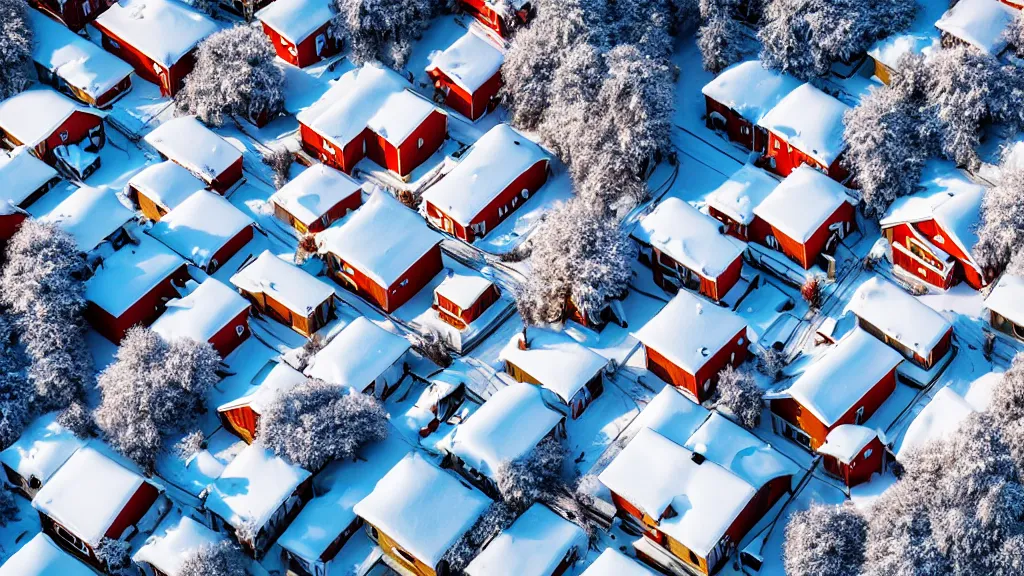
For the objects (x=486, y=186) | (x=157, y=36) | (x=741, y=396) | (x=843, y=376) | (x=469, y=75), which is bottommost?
(x=741, y=396)

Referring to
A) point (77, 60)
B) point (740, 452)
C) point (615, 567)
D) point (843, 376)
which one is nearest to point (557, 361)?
point (740, 452)

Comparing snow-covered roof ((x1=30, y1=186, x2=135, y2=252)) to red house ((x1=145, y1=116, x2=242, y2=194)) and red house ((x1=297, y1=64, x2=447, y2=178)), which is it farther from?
red house ((x1=297, y1=64, x2=447, y2=178))

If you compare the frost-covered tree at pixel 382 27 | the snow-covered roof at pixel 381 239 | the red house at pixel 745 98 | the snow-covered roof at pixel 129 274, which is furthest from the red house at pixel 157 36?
the red house at pixel 745 98

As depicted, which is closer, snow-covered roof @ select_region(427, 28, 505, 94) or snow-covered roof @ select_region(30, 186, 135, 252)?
Result: snow-covered roof @ select_region(30, 186, 135, 252)

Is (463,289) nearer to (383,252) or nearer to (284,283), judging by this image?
(383,252)

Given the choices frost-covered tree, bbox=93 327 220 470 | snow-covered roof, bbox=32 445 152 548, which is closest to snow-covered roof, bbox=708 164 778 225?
frost-covered tree, bbox=93 327 220 470

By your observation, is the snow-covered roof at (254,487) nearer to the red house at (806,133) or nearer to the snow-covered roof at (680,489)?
the snow-covered roof at (680,489)
